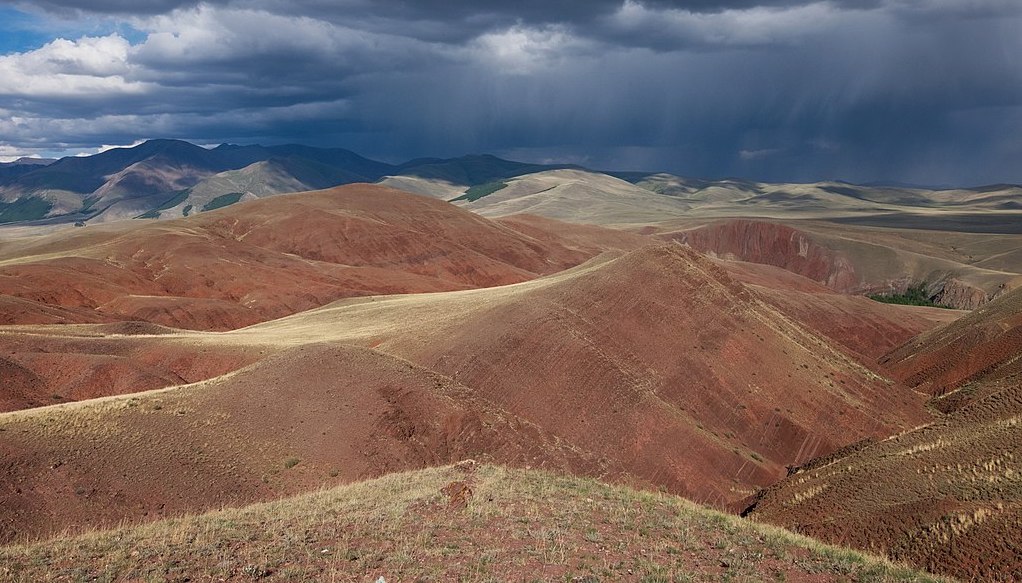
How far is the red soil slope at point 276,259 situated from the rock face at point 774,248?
3478cm

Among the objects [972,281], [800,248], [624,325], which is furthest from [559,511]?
[800,248]

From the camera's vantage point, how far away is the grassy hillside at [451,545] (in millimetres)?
14500

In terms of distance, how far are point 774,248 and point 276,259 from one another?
416 ft

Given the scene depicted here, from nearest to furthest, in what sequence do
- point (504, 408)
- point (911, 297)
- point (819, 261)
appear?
point (504, 408) < point (911, 297) < point (819, 261)

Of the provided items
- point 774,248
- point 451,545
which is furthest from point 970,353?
point 774,248

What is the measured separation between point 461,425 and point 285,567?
2043 cm

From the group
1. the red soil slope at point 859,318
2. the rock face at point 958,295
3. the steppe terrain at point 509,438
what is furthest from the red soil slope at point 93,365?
the rock face at point 958,295

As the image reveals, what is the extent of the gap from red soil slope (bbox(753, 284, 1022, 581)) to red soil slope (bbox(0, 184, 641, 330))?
69.5 m

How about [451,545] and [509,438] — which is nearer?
[451,545]

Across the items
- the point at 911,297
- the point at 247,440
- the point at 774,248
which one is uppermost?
the point at 247,440

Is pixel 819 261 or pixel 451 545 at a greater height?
pixel 451 545

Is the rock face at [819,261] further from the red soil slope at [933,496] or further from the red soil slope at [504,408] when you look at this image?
the red soil slope at [933,496]

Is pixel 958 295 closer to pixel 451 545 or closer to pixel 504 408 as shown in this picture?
pixel 504 408

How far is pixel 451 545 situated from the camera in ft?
53.9
